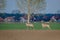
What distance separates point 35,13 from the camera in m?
4.32

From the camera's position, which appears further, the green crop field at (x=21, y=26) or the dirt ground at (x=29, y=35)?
the green crop field at (x=21, y=26)

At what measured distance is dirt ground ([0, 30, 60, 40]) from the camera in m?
4.02

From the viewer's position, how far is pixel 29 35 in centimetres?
410

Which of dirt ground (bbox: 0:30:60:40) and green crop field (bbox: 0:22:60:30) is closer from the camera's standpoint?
dirt ground (bbox: 0:30:60:40)

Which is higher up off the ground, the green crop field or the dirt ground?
the green crop field

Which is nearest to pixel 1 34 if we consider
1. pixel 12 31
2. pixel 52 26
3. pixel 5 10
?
pixel 12 31

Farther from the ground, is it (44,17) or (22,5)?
(22,5)

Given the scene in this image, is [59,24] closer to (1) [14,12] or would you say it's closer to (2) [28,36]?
(2) [28,36]

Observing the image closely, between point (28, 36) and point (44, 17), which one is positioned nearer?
point (28, 36)

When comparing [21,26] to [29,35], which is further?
[21,26]

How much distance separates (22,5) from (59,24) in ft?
3.18

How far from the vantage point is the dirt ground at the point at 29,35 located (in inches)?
158

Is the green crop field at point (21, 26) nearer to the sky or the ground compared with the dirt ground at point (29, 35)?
nearer to the sky

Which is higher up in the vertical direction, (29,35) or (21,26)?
(21,26)
